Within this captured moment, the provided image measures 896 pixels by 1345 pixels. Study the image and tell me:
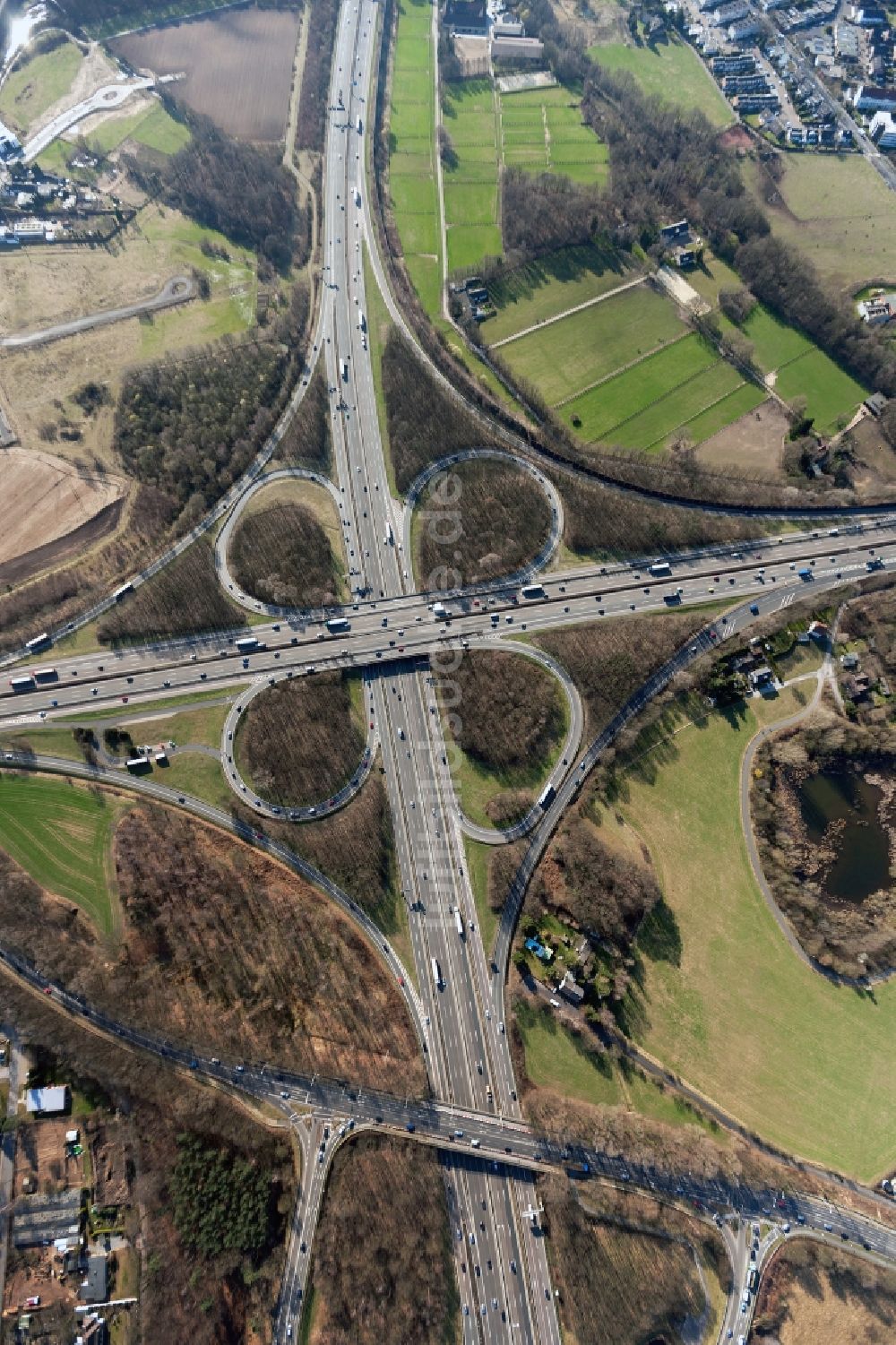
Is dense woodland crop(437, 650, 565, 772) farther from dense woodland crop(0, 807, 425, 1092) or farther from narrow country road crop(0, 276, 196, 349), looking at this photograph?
narrow country road crop(0, 276, 196, 349)

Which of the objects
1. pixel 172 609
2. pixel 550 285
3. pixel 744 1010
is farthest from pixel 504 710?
pixel 550 285

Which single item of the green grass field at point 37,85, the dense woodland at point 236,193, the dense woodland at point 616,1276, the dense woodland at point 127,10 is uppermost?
the dense woodland at point 127,10

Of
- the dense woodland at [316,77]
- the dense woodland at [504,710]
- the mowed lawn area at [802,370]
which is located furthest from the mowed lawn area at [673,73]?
the dense woodland at [504,710]

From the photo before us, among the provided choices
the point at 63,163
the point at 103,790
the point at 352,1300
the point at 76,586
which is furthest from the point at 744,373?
the point at 352,1300

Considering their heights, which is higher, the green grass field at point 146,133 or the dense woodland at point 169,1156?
the green grass field at point 146,133

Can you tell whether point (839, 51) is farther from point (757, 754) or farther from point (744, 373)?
point (757, 754)

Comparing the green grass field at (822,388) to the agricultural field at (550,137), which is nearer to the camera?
the green grass field at (822,388)

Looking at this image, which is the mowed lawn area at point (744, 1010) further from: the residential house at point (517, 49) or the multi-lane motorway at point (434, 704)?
the residential house at point (517, 49)
